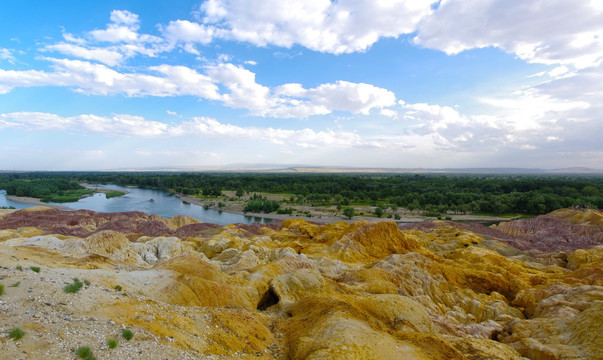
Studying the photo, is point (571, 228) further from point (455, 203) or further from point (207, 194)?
point (207, 194)

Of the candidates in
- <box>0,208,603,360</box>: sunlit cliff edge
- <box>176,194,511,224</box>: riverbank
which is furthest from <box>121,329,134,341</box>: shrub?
<box>176,194,511,224</box>: riverbank

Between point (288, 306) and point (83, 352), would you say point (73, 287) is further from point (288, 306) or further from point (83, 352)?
point (288, 306)

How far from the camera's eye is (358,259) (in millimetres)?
30094

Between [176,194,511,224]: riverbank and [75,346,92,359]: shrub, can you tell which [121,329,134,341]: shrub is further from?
[176,194,511,224]: riverbank

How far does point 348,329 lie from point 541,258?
33.2 meters

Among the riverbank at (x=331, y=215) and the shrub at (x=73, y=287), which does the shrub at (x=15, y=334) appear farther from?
the riverbank at (x=331, y=215)

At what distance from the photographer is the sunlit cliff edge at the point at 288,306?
Result: 850 cm

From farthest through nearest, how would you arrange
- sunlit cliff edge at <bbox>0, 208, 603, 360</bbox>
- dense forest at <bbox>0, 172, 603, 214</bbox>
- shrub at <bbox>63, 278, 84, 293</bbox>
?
dense forest at <bbox>0, 172, 603, 214</bbox> → shrub at <bbox>63, 278, 84, 293</bbox> → sunlit cliff edge at <bbox>0, 208, 603, 360</bbox>

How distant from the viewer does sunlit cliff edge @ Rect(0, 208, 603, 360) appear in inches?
335

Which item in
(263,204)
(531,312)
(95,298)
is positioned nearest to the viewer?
(95,298)

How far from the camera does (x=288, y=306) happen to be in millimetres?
14945

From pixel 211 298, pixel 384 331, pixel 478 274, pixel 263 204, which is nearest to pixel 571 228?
pixel 478 274

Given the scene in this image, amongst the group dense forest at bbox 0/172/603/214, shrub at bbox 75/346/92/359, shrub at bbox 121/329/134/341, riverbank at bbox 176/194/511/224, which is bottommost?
riverbank at bbox 176/194/511/224

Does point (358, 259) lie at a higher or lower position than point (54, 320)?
lower
